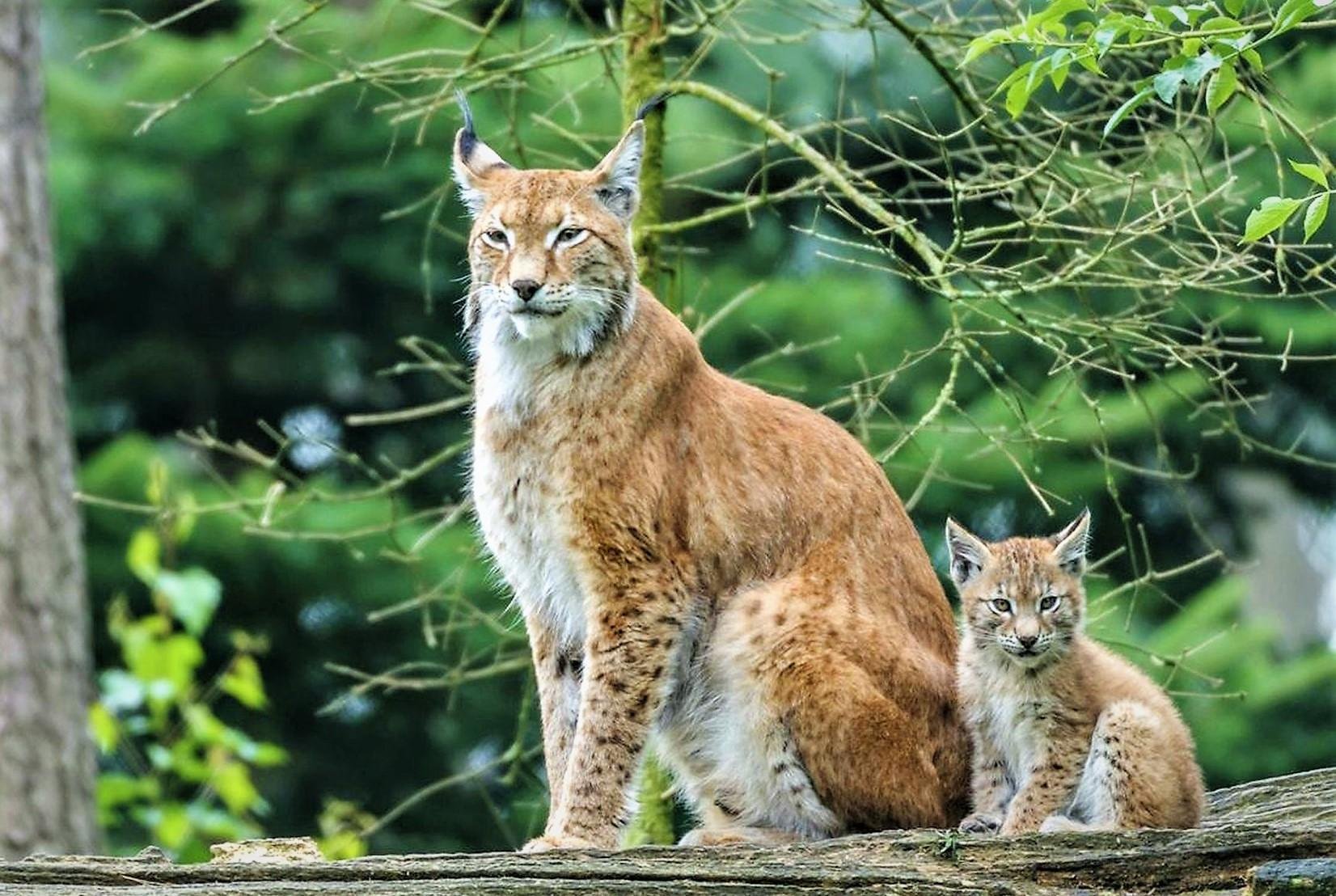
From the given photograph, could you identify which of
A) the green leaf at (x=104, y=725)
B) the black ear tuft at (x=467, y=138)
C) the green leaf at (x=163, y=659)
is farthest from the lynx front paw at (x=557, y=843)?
the green leaf at (x=104, y=725)

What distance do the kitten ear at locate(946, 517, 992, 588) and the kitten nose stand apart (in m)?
1.46

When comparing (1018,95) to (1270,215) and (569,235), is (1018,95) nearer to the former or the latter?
(1270,215)

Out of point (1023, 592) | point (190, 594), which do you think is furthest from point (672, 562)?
point (190, 594)

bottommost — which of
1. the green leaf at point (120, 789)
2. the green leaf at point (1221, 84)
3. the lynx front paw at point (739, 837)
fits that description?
the green leaf at point (120, 789)

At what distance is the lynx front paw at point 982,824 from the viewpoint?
21.7ft

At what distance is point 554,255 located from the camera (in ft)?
23.3

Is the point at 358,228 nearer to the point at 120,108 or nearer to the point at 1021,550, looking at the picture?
the point at 120,108

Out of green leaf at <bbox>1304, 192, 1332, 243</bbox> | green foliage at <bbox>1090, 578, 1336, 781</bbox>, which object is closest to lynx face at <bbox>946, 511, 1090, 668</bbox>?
green leaf at <bbox>1304, 192, 1332, 243</bbox>

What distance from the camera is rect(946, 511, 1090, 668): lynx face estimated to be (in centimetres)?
673

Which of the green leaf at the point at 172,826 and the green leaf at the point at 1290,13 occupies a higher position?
the green leaf at the point at 1290,13

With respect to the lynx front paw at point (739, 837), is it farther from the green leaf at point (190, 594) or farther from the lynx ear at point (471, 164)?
the green leaf at point (190, 594)

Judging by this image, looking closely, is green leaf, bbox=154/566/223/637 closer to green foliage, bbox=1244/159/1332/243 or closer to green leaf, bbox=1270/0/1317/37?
green foliage, bbox=1244/159/1332/243

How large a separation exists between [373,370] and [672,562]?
34.6ft

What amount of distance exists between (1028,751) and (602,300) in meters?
1.94
